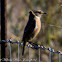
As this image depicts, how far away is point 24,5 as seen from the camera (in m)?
6.76

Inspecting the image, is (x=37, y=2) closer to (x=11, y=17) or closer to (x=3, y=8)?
(x=11, y=17)

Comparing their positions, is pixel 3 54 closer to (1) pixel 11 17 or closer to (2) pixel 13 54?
(2) pixel 13 54

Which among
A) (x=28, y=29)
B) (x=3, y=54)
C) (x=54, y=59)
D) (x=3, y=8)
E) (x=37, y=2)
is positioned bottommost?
(x=54, y=59)

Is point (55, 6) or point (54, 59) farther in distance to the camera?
point (55, 6)

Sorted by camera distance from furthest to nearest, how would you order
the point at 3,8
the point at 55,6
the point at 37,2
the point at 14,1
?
the point at 14,1
the point at 37,2
the point at 55,6
the point at 3,8

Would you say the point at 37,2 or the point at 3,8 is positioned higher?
the point at 37,2

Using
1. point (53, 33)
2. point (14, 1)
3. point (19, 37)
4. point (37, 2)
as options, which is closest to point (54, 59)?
point (53, 33)

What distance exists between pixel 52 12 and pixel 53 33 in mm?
516

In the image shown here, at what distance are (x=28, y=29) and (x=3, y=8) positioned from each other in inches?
31.6

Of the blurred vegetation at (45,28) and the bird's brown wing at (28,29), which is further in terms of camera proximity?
the blurred vegetation at (45,28)

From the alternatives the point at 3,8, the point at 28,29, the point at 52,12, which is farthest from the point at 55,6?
the point at 3,8

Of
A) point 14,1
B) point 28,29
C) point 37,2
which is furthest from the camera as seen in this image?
point 14,1

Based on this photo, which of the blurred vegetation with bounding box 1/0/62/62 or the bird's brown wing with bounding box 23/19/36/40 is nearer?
the bird's brown wing with bounding box 23/19/36/40

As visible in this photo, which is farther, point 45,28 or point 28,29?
point 45,28
